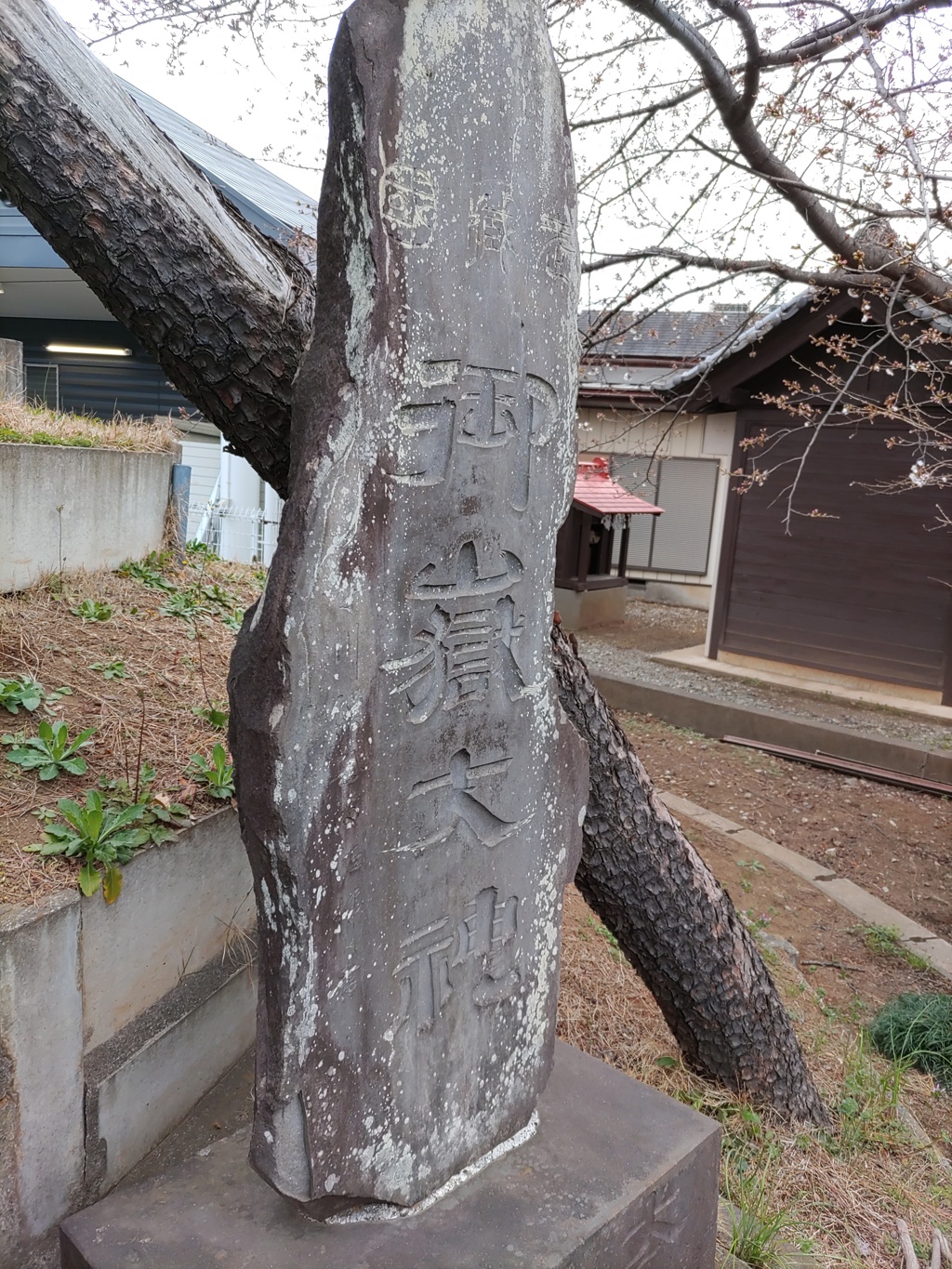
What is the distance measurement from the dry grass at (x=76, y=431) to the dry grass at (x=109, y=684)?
0.79 m

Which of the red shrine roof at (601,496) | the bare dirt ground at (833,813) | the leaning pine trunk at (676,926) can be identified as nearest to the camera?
the leaning pine trunk at (676,926)

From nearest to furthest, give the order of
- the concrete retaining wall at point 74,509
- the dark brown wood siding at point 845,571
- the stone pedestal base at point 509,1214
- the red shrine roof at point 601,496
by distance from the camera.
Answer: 1. the stone pedestal base at point 509,1214
2. the concrete retaining wall at point 74,509
3. the dark brown wood siding at point 845,571
4. the red shrine roof at point 601,496

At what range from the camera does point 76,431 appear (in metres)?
5.70

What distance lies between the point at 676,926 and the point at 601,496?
10.3 m

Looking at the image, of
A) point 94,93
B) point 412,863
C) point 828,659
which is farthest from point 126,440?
point 828,659

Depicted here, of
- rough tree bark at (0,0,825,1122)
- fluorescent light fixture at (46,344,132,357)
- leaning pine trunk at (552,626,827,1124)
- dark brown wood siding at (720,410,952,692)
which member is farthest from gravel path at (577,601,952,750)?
fluorescent light fixture at (46,344,132,357)

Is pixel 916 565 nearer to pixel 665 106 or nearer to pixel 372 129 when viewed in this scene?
pixel 665 106

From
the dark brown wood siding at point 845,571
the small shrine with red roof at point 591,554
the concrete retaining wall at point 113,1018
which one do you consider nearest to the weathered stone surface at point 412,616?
the concrete retaining wall at point 113,1018

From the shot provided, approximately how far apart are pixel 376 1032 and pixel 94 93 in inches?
100.0

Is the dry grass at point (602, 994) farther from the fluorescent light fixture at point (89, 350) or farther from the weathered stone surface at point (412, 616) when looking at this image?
the fluorescent light fixture at point (89, 350)

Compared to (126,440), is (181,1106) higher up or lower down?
lower down

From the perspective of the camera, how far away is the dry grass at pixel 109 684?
2.93m

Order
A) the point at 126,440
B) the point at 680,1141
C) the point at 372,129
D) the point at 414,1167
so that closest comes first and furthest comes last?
the point at 372,129, the point at 414,1167, the point at 680,1141, the point at 126,440

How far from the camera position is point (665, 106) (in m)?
5.21
